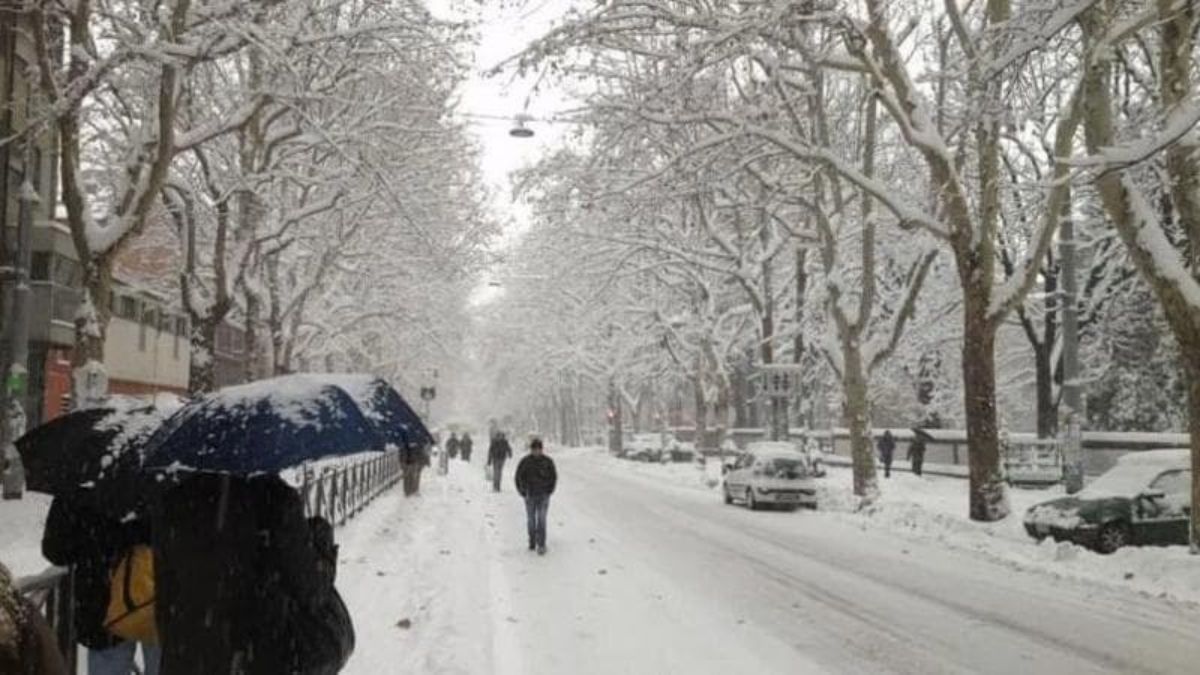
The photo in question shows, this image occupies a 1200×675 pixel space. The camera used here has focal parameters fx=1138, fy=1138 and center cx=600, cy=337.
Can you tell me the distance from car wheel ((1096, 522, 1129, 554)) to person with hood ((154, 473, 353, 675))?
1533 cm

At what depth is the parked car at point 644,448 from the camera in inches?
2378

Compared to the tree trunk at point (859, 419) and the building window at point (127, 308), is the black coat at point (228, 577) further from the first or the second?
the building window at point (127, 308)

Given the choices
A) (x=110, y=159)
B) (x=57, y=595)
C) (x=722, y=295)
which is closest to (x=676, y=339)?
(x=722, y=295)

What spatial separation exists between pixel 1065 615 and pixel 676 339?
37.9 metres

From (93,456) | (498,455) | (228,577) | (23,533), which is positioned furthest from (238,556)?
(498,455)

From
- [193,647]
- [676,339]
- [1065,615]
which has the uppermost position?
[676,339]

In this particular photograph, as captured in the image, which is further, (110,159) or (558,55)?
(110,159)

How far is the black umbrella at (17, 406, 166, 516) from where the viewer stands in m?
5.02

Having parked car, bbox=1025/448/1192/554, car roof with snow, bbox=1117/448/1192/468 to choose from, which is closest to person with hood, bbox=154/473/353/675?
parked car, bbox=1025/448/1192/554

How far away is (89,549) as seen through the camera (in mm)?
5066

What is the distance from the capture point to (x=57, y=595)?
18.0 ft

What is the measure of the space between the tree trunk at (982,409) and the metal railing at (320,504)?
11.1m

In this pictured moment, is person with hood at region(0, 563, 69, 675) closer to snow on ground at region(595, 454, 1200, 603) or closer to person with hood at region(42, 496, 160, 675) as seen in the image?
person with hood at region(42, 496, 160, 675)

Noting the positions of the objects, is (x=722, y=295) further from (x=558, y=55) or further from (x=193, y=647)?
(x=193, y=647)
